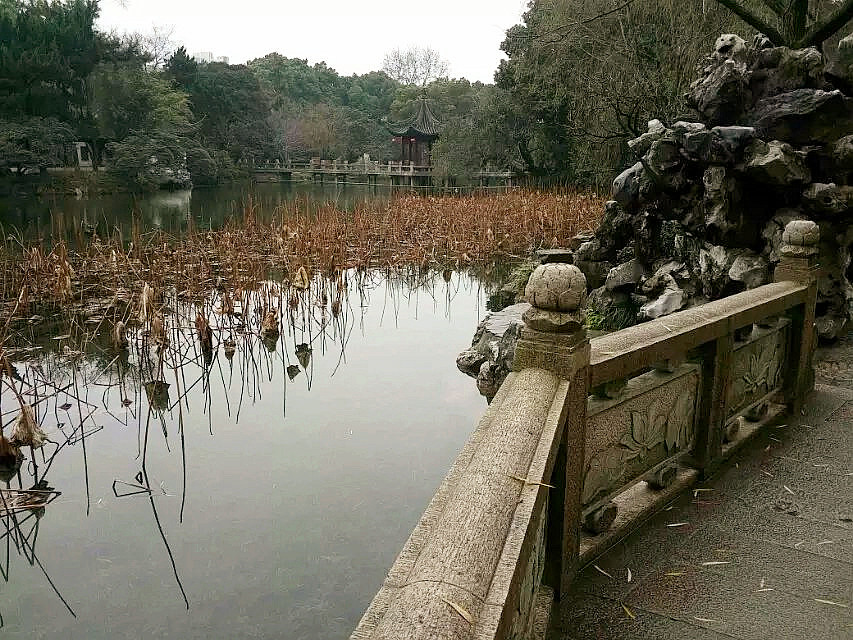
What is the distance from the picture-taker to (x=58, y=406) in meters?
3.79

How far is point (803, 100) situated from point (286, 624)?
377 cm

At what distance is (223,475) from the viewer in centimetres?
322

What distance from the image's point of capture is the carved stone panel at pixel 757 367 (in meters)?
2.24

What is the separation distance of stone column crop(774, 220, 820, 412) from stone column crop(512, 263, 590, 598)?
156 centimetres

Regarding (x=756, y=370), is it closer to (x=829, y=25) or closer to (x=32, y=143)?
(x=829, y=25)

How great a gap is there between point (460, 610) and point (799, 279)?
7.77 ft

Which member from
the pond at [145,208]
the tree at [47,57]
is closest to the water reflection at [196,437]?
the pond at [145,208]

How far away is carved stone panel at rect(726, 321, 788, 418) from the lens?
2.24m

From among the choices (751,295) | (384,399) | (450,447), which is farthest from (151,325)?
(751,295)

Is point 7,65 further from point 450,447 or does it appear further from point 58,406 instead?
point 450,447

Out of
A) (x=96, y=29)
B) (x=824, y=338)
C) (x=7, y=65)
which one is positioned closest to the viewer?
(x=824, y=338)

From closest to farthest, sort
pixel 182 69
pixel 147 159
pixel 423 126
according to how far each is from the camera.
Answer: pixel 147 159 < pixel 182 69 < pixel 423 126

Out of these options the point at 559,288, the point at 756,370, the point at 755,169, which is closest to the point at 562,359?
the point at 559,288

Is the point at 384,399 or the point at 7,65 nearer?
the point at 384,399
